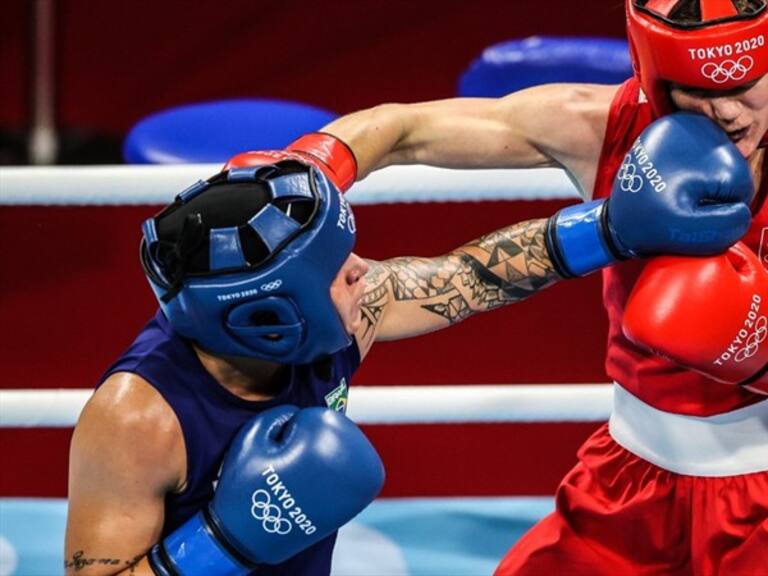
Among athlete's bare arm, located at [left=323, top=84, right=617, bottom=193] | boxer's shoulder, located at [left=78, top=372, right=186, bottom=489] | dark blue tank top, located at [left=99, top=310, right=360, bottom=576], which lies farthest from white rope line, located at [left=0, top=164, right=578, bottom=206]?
boxer's shoulder, located at [left=78, top=372, right=186, bottom=489]

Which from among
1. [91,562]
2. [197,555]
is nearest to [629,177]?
[197,555]

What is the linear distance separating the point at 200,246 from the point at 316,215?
147 mm

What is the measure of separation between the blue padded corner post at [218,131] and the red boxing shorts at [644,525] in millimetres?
1312

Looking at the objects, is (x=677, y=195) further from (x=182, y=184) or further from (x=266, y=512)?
(x=182, y=184)

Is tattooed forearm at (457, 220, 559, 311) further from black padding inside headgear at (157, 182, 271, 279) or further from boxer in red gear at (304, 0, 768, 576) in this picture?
black padding inside headgear at (157, 182, 271, 279)

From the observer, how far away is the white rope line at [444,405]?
3059 millimetres

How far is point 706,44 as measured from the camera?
2088 mm

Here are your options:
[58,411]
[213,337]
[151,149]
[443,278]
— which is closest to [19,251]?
[151,149]

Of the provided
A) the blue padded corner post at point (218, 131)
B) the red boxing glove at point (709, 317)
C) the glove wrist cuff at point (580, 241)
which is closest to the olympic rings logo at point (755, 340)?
the red boxing glove at point (709, 317)

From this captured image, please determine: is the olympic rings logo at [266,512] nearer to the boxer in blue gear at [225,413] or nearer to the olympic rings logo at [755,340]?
the boxer in blue gear at [225,413]

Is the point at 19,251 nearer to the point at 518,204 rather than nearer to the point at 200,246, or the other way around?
the point at 518,204

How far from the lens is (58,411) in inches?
120

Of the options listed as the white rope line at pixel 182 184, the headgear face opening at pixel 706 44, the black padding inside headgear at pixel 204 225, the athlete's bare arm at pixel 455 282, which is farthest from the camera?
the white rope line at pixel 182 184

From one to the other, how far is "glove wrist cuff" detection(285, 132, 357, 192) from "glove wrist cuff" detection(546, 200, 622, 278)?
321 millimetres
